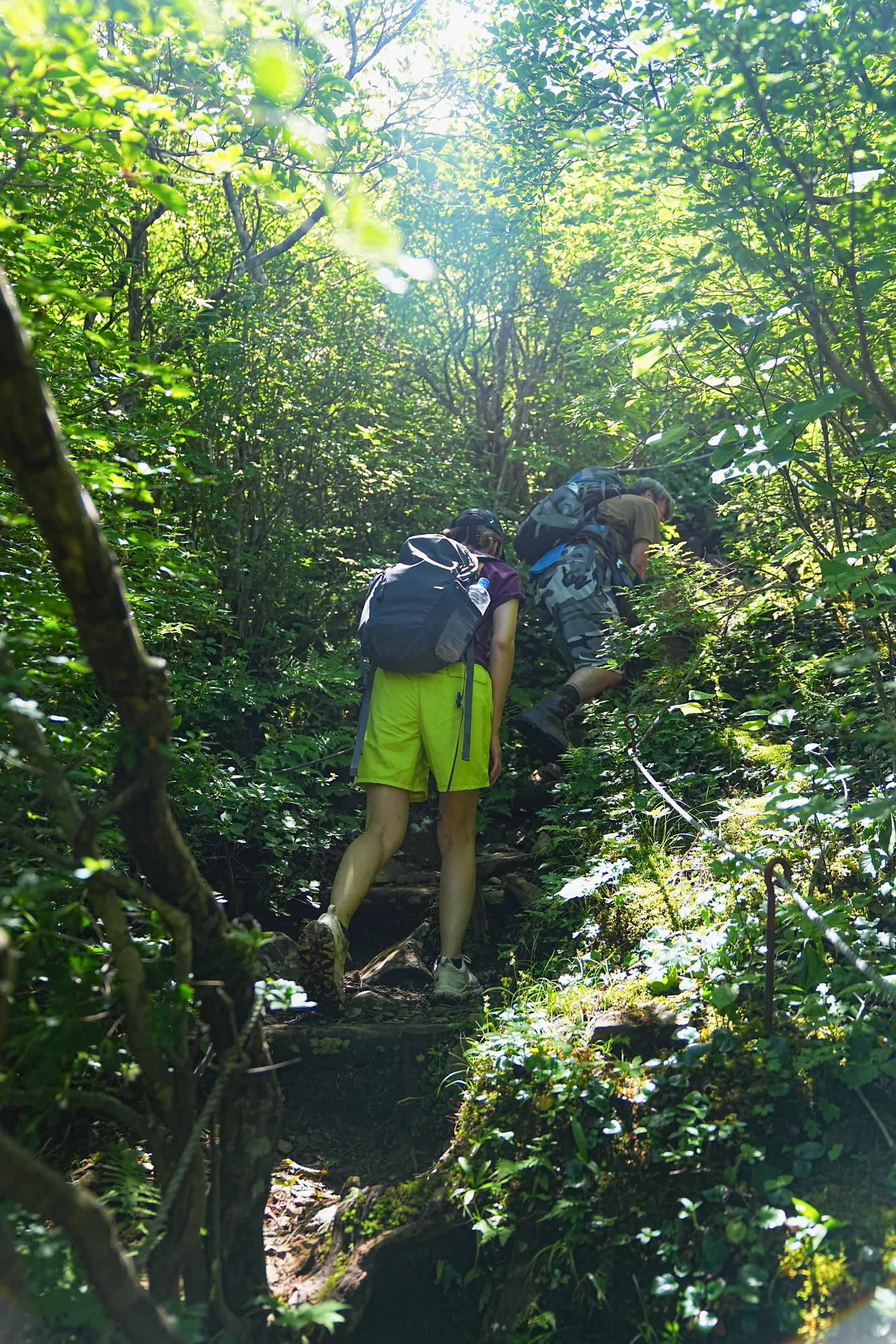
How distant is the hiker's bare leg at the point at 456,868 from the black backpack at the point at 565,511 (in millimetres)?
2849

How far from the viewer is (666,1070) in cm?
270

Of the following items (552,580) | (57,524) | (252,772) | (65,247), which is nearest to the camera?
(57,524)

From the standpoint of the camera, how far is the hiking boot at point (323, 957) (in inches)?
143

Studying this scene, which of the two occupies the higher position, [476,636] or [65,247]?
[65,247]

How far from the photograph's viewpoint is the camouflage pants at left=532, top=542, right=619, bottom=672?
6.25 metres

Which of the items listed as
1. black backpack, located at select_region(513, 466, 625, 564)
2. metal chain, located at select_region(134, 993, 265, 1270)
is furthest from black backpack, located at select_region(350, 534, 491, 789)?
black backpack, located at select_region(513, 466, 625, 564)

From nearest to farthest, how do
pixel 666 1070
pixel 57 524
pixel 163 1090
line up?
pixel 57 524, pixel 163 1090, pixel 666 1070

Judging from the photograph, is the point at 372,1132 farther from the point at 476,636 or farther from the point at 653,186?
the point at 653,186

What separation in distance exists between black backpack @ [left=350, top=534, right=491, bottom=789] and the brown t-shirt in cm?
252

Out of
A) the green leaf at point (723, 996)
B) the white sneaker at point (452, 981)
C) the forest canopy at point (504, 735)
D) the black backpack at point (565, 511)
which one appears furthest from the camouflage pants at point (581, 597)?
the green leaf at point (723, 996)

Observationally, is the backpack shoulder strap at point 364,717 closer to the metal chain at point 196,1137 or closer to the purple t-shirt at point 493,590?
the purple t-shirt at point 493,590

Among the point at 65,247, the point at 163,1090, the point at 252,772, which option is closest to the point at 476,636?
the point at 252,772

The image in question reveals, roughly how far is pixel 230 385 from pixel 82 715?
2.93 m

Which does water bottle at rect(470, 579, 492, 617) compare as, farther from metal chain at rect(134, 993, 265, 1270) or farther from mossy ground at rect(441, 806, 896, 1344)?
metal chain at rect(134, 993, 265, 1270)
